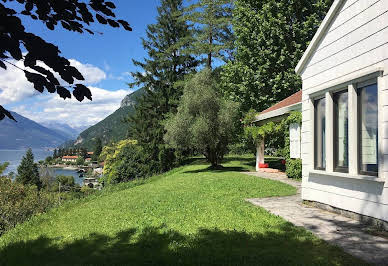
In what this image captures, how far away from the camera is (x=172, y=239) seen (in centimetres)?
539

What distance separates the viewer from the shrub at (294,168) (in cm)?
1412

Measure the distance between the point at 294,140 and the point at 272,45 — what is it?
10.1 meters

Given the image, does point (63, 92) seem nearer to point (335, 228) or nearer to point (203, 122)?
point (335, 228)

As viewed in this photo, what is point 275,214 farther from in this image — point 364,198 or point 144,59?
point 144,59

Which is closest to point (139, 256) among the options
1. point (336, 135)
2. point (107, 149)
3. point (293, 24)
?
point (336, 135)

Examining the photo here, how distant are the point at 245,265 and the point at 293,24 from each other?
20.4 m

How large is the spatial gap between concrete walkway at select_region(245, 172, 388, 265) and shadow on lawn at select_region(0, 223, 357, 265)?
0.94 feet

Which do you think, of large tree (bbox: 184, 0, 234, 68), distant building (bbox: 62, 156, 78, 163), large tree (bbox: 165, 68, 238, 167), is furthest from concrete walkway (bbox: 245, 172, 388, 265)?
distant building (bbox: 62, 156, 78, 163)

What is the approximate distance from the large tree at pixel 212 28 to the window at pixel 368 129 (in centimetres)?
2254

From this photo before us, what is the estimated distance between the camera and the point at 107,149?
45.9 m

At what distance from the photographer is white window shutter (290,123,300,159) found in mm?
13609

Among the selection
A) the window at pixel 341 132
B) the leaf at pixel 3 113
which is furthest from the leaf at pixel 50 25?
the window at pixel 341 132

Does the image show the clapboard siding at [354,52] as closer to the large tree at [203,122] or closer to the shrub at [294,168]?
the shrub at [294,168]

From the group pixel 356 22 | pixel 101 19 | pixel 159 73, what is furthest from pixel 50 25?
pixel 159 73
